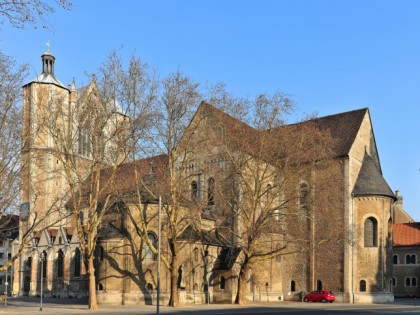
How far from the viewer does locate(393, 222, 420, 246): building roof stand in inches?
2939

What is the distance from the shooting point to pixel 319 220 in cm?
4581

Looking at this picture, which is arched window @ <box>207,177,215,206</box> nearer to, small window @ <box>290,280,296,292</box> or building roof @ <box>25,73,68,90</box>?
small window @ <box>290,280,296,292</box>

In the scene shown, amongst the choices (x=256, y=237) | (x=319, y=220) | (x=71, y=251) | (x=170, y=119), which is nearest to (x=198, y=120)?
(x=170, y=119)

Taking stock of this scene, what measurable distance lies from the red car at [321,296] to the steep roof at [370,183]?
389 inches

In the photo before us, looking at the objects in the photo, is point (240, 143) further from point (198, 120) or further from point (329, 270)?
point (329, 270)

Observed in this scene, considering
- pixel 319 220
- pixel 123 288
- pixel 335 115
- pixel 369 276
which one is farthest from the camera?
pixel 335 115

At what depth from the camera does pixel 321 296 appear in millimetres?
49750

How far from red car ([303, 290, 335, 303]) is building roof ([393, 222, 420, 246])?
1148 inches

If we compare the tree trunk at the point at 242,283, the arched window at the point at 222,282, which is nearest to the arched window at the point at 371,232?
the arched window at the point at 222,282

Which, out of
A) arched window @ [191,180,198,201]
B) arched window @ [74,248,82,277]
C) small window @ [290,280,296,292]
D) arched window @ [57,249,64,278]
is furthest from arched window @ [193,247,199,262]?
arched window @ [57,249,64,278]

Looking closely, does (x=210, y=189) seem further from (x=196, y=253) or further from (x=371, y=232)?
(x=371, y=232)

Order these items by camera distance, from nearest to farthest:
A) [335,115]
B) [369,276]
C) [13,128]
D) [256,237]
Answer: [13,128], [256,237], [369,276], [335,115]

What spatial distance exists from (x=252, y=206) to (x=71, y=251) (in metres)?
26.8

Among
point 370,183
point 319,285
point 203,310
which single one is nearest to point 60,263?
point 319,285
